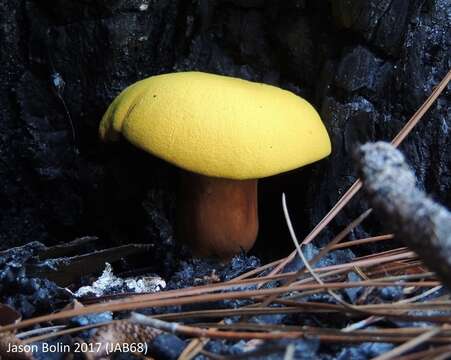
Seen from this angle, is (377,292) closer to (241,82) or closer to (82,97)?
(241,82)

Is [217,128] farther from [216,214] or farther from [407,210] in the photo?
[407,210]

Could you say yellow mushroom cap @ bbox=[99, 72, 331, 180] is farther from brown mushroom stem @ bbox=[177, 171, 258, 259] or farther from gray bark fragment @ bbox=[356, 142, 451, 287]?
gray bark fragment @ bbox=[356, 142, 451, 287]

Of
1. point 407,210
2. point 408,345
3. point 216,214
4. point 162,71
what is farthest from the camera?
point 162,71

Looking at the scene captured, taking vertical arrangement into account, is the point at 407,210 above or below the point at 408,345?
above

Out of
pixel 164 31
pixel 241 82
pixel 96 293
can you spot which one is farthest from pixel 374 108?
pixel 96 293

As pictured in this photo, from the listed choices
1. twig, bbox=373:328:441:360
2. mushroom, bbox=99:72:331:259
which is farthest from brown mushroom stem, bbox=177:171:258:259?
twig, bbox=373:328:441:360

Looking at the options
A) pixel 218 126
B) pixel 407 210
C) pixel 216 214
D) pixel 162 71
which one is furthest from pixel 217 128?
pixel 407 210
